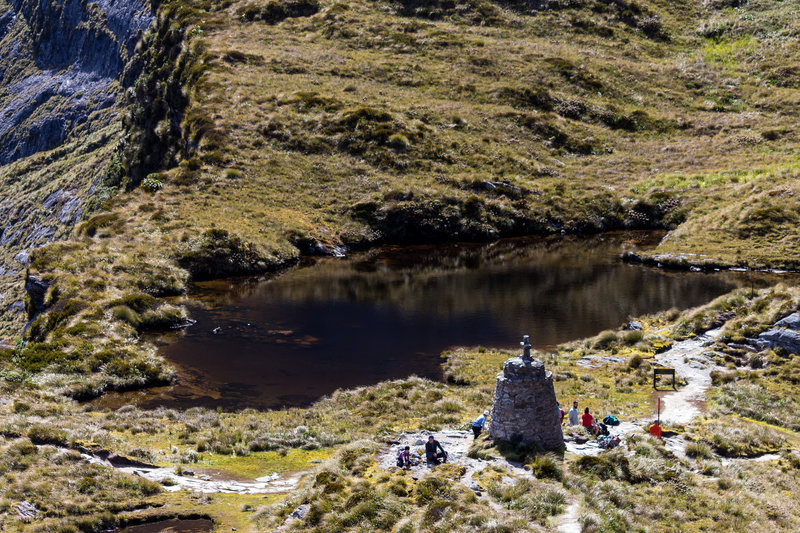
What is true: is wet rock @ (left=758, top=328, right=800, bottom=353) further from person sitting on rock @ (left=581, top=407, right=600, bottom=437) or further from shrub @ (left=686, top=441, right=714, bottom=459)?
person sitting on rock @ (left=581, top=407, right=600, bottom=437)

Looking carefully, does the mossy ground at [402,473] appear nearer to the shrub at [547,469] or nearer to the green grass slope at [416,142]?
the shrub at [547,469]

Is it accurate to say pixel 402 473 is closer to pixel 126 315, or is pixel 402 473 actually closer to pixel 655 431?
pixel 655 431

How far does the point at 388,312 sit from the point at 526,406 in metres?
33.4

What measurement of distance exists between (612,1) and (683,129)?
47185 millimetres

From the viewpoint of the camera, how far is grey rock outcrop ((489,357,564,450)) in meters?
25.2

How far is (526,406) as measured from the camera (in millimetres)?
25766

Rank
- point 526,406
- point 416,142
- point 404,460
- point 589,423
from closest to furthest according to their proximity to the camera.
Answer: point 526,406, point 404,460, point 589,423, point 416,142

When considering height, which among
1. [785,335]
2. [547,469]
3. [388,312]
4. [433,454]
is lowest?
[388,312]

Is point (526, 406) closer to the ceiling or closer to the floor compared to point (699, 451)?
closer to the ceiling

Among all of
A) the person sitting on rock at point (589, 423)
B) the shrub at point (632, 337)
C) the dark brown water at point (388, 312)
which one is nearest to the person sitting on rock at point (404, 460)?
the person sitting on rock at point (589, 423)

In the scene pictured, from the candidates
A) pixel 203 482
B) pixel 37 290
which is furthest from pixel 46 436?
pixel 37 290

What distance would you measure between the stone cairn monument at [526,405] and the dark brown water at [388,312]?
18.1 meters

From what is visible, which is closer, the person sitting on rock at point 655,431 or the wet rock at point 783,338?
the person sitting on rock at point 655,431

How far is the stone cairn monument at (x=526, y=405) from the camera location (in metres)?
25.2
